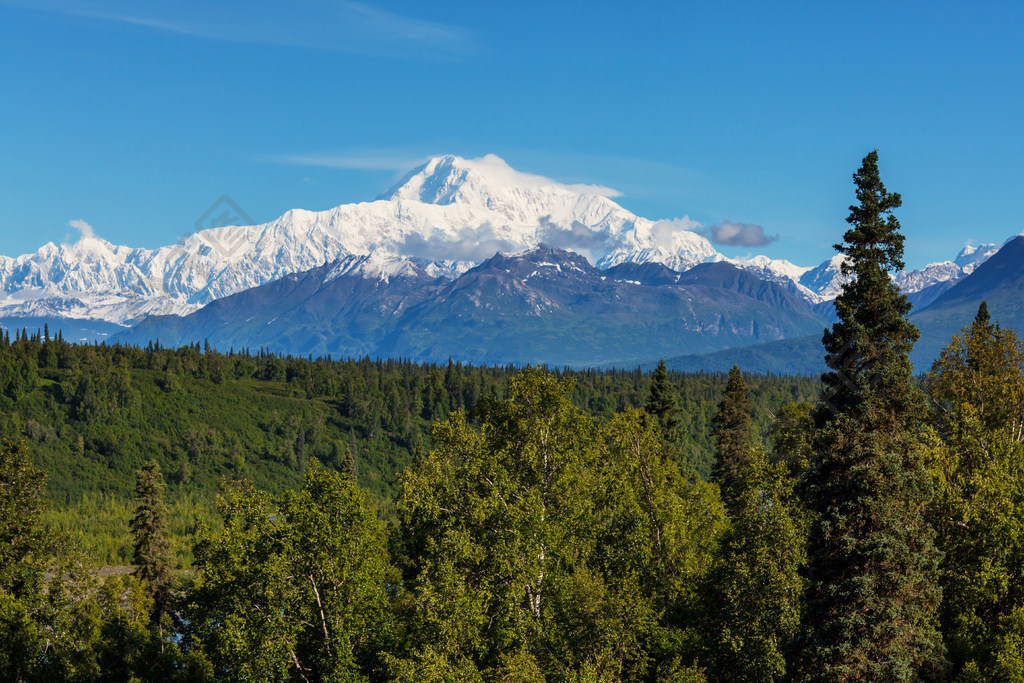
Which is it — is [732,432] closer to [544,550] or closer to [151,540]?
[544,550]

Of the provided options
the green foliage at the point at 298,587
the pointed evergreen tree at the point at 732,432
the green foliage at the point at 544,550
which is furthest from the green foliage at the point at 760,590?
the pointed evergreen tree at the point at 732,432

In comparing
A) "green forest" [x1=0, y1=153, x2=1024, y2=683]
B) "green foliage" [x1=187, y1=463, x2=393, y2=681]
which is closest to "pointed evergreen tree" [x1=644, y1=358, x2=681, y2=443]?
"green forest" [x1=0, y1=153, x2=1024, y2=683]

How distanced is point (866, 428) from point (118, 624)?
53.0 meters

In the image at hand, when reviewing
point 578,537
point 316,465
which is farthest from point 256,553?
point 578,537

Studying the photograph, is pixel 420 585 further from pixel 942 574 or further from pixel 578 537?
pixel 942 574

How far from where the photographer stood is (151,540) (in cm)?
7419

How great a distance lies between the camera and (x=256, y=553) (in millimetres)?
37500

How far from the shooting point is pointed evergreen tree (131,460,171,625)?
7381 cm

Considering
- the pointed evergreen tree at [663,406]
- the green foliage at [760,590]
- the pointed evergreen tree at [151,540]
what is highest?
the pointed evergreen tree at [663,406]

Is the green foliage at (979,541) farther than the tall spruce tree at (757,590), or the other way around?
the tall spruce tree at (757,590)

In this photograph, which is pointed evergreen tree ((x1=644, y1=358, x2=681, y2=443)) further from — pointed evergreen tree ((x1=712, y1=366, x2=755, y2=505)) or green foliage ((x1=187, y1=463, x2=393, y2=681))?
green foliage ((x1=187, y1=463, x2=393, y2=681))

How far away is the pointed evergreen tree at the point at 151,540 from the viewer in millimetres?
73812

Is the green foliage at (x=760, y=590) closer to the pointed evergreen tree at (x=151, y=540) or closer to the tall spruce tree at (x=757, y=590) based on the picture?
the tall spruce tree at (x=757, y=590)

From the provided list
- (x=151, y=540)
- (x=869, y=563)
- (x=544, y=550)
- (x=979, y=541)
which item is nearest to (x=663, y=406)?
(x=544, y=550)
